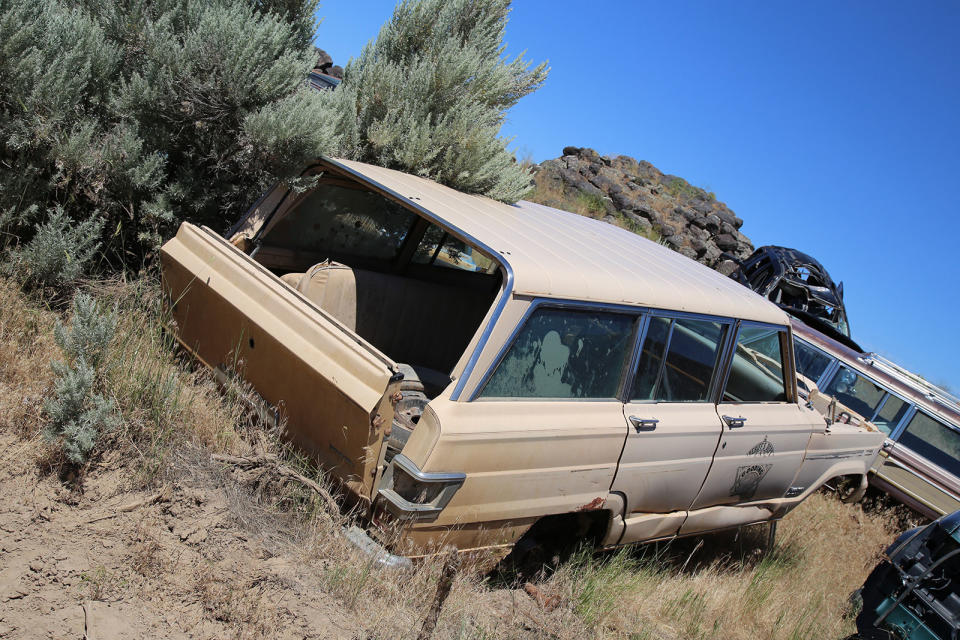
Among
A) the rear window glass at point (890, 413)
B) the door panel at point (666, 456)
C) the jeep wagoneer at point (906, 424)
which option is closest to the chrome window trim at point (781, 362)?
the door panel at point (666, 456)

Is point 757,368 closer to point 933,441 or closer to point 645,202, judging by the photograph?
point 933,441

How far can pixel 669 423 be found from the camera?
368cm

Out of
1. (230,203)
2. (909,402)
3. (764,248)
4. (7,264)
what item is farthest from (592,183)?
(7,264)

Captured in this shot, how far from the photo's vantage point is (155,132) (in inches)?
196

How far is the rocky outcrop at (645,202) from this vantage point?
70.9 ft

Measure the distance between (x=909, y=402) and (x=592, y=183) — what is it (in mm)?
17253

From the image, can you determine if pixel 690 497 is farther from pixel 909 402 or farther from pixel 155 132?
pixel 909 402

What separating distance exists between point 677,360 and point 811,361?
20.0 feet

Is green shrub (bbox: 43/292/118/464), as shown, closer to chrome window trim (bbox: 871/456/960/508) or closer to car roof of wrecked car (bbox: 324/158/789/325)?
car roof of wrecked car (bbox: 324/158/789/325)

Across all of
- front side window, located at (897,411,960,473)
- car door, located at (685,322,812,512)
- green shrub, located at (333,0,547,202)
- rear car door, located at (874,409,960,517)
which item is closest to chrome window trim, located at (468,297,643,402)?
car door, located at (685,322,812,512)

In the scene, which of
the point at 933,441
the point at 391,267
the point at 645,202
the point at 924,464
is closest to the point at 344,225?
the point at 391,267

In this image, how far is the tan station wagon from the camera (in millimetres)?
2891

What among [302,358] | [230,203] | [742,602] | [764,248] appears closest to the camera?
[302,358]

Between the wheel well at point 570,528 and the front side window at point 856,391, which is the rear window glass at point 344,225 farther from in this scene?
the front side window at point 856,391
